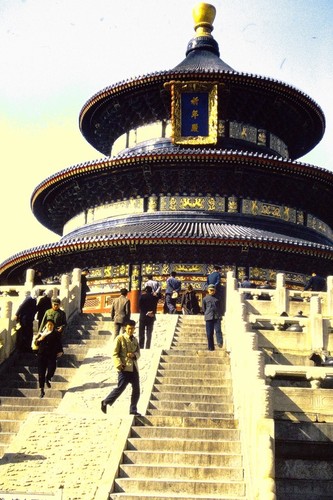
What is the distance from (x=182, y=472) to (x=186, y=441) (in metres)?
0.66

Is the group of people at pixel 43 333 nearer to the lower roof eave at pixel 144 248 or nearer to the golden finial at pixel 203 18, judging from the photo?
the lower roof eave at pixel 144 248

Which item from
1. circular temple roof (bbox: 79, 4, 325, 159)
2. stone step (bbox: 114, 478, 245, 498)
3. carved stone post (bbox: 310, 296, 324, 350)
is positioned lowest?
stone step (bbox: 114, 478, 245, 498)

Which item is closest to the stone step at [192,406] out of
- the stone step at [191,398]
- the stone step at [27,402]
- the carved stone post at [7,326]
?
the stone step at [191,398]

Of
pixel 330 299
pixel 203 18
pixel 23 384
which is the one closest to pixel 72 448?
pixel 23 384

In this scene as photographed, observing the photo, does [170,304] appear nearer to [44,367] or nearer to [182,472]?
[44,367]

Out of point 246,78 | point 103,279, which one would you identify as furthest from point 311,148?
point 103,279

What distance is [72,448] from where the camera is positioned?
11.3 metres

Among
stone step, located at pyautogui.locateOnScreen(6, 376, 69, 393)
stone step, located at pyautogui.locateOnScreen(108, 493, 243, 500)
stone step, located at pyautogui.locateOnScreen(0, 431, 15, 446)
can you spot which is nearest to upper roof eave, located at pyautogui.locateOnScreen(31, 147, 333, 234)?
stone step, located at pyautogui.locateOnScreen(6, 376, 69, 393)

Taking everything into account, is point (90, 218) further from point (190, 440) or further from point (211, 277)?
point (190, 440)

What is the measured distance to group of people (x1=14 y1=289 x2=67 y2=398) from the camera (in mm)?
14508

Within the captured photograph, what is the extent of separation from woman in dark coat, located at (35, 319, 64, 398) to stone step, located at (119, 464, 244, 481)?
3.95 m

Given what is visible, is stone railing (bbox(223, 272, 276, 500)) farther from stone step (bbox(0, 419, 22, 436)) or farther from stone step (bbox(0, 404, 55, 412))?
stone step (bbox(0, 419, 22, 436))

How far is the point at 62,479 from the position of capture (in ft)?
34.5

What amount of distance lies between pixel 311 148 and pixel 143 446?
2911cm
